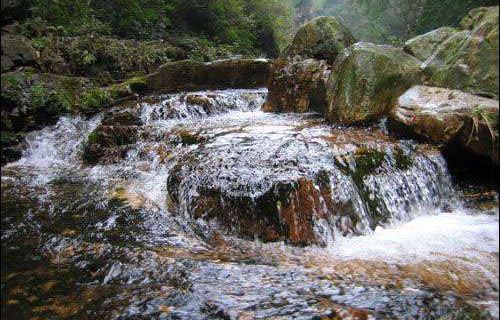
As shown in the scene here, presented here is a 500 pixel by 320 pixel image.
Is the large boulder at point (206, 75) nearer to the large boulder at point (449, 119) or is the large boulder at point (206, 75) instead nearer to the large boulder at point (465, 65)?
the large boulder at point (465, 65)

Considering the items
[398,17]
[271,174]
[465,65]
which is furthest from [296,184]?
[398,17]

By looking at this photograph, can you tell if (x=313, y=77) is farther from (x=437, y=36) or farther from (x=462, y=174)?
(x=462, y=174)

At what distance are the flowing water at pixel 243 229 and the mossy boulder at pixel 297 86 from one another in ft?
5.80

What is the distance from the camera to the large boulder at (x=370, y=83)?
663 cm

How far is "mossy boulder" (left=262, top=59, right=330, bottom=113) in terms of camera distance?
8.56 metres

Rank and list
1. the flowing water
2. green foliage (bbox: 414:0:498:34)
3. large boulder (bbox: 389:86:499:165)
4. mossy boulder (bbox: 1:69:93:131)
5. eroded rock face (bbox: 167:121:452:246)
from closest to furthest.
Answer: the flowing water
eroded rock face (bbox: 167:121:452:246)
large boulder (bbox: 389:86:499:165)
mossy boulder (bbox: 1:69:93:131)
green foliage (bbox: 414:0:498:34)

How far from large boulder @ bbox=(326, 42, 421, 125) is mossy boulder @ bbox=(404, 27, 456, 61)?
1.87m

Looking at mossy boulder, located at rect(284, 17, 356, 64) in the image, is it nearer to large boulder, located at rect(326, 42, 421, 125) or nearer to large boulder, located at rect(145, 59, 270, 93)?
large boulder, located at rect(326, 42, 421, 125)

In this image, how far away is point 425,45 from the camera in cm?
870

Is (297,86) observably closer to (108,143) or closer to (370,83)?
(370,83)

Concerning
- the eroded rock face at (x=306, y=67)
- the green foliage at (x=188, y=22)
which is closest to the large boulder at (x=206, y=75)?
the green foliage at (x=188, y=22)

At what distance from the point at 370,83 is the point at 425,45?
3.10 m

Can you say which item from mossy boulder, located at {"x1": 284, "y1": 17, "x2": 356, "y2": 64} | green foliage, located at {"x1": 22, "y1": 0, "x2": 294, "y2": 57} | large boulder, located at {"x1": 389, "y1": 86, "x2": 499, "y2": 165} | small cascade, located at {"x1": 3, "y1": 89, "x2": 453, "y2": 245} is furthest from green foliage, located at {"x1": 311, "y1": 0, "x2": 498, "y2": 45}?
small cascade, located at {"x1": 3, "y1": 89, "x2": 453, "y2": 245}

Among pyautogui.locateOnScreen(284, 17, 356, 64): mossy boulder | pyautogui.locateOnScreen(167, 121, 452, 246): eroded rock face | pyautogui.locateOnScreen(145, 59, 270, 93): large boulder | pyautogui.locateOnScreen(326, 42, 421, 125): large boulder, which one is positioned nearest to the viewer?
pyautogui.locateOnScreen(167, 121, 452, 246): eroded rock face
